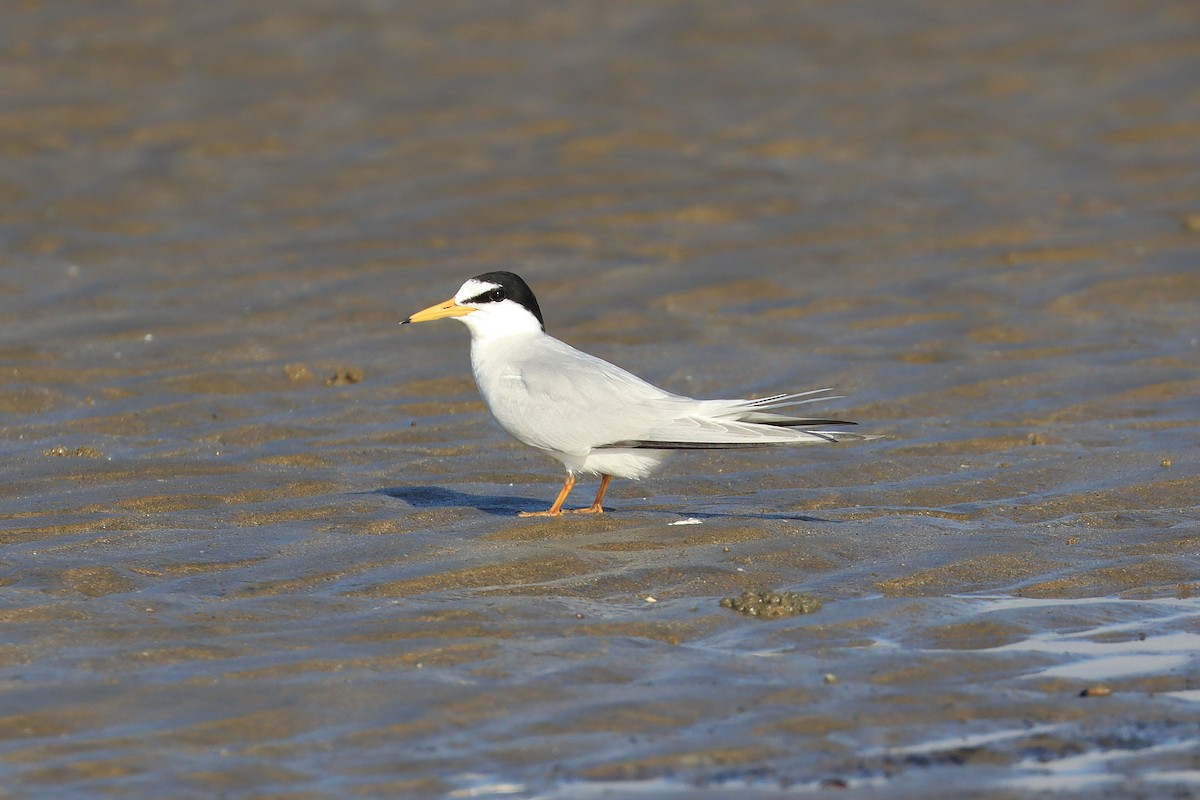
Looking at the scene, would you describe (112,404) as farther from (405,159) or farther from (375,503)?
(405,159)

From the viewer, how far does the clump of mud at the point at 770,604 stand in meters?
5.69

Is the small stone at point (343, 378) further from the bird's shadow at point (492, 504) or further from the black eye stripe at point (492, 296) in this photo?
the black eye stripe at point (492, 296)

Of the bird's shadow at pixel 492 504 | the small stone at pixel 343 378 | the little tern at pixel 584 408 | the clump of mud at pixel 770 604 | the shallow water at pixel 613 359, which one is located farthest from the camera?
the small stone at pixel 343 378

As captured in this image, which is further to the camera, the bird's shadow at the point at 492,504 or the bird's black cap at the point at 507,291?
the bird's black cap at the point at 507,291

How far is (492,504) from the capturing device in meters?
7.71

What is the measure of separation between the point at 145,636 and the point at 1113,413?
17.8 feet

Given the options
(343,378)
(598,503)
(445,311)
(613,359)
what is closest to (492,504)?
(598,503)

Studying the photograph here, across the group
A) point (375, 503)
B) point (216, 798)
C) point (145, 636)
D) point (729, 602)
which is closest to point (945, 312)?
point (375, 503)

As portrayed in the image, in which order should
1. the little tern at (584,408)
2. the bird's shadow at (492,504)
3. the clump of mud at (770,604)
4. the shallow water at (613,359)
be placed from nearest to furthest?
the shallow water at (613,359) → the clump of mud at (770,604) → the little tern at (584,408) → the bird's shadow at (492,504)

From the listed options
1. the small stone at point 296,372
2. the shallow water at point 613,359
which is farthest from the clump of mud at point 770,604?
the small stone at point 296,372

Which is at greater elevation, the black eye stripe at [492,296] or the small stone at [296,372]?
the black eye stripe at [492,296]

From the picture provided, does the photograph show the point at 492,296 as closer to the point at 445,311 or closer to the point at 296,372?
the point at 445,311

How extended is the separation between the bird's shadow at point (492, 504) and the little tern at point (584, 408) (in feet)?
0.80

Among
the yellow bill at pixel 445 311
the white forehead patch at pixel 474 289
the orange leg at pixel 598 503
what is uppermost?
the white forehead patch at pixel 474 289
